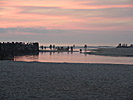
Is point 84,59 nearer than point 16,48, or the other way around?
point 84,59

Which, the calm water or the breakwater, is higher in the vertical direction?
the breakwater

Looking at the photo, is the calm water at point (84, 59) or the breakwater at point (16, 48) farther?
the breakwater at point (16, 48)

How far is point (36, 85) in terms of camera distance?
11.1m

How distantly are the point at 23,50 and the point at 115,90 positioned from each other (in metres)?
46.0

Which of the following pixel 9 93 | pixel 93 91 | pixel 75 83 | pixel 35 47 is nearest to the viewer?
pixel 9 93

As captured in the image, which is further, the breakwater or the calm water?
the breakwater

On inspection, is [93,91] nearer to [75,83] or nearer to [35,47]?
[75,83]

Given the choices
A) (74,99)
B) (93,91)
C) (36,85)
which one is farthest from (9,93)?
(93,91)

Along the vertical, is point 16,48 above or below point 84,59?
above

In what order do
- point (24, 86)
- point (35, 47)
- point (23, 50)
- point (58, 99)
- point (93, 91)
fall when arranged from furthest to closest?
point (35, 47), point (23, 50), point (24, 86), point (93, 91), point (58, 99)

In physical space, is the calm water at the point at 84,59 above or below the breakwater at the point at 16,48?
below

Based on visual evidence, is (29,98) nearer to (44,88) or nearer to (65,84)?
(44,88)

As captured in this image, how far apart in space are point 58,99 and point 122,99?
2.35 metres

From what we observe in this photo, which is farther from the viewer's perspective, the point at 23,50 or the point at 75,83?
the point at 23,50
